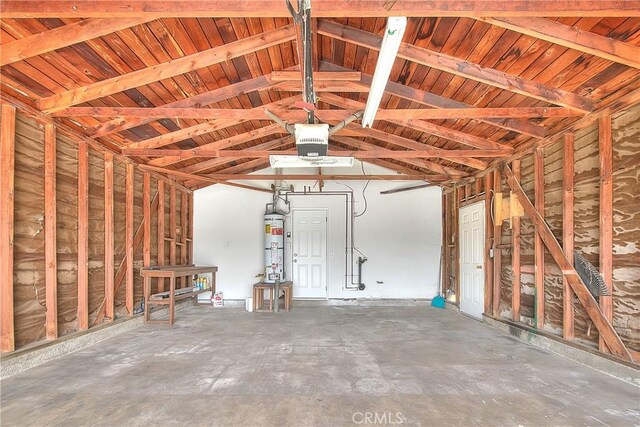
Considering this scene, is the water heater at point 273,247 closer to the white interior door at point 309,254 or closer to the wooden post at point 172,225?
the white interior door at point 309,254

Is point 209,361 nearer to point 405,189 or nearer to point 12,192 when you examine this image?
point 12,192

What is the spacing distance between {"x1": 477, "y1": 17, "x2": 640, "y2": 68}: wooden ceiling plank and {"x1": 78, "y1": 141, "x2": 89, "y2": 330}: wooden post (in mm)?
4626

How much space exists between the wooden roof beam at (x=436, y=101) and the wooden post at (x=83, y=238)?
124 inches

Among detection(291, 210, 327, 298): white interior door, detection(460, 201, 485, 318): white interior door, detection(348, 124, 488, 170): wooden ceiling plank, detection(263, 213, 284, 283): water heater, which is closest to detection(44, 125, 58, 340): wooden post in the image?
detection(263, 213, 284, 283): water heater

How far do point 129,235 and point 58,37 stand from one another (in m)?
3.09

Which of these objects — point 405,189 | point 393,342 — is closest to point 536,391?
point 393,342

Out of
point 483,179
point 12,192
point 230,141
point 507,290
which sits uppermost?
point 230,141

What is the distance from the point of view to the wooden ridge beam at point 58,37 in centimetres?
254

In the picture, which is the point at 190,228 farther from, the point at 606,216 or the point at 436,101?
the point at 606,216

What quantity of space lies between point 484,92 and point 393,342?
3191 millimetres

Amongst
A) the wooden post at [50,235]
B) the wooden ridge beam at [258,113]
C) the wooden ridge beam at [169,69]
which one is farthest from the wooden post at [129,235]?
the wooden ridge beam at [169,69]

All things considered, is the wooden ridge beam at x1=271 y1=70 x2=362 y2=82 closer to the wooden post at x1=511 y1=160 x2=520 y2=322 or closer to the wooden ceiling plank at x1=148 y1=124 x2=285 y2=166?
the wooden ceiling plank at x1=148 y1=124 x2=285 y2=166

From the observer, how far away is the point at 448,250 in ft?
23.1

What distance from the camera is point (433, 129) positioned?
14.9ft
